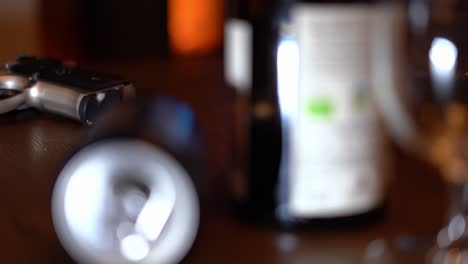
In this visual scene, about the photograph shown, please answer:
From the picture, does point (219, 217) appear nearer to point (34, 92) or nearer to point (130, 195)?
point (130, 195)

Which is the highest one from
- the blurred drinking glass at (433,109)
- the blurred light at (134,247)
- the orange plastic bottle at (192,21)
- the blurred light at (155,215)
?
the blurred drinking glass at (433,109)

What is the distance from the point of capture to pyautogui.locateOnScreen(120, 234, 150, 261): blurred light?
1.18ft

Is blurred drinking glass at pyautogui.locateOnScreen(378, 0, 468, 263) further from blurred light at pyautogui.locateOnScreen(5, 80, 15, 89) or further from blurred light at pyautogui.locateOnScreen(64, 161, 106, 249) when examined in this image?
blurred light at pyautogui.locateOnScreen(5, 80, 15, 89)

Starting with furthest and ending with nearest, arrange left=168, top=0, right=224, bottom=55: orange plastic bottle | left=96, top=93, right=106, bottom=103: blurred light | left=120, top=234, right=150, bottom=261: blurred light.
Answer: left=168, top=0, right=224, bottom=55: orange plastic bottle < left=96, top=93, right=106, bottom=103: blurred light < left=120, top=234, right=150, bottom=261: blurred light

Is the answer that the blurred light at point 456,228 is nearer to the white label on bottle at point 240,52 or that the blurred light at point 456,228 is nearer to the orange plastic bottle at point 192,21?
the white label on bottle at point 240,52

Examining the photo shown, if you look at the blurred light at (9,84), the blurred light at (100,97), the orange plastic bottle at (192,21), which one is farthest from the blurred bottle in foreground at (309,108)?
the orange plastic bottle at (192,21)

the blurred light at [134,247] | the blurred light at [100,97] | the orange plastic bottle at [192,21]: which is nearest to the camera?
the blurred light at [134,247]

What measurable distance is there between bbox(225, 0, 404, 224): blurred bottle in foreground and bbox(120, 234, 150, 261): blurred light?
83mm

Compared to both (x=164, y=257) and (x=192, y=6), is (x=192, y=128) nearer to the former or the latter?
(x=164, y=257)

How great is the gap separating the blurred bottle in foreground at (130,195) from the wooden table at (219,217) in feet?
0.07

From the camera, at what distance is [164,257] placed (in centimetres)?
36

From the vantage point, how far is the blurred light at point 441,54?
1.30 feet

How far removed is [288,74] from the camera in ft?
1.34

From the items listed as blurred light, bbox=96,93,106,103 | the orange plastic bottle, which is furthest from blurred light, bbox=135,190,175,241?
the orange plastic bottle
